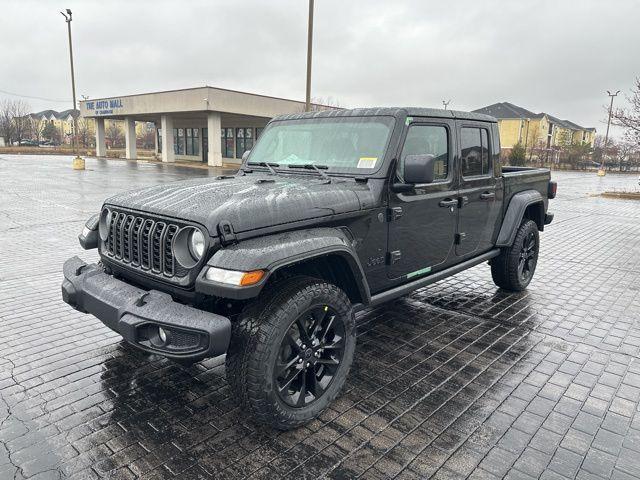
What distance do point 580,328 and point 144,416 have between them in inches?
165

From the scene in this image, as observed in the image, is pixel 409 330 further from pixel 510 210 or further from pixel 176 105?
pixel 176 105

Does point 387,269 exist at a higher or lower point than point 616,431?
higher

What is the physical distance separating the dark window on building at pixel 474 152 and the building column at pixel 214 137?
95.9 ft

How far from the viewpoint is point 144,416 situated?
9.86ft

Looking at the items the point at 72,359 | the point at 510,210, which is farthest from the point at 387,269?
the point at 72,359

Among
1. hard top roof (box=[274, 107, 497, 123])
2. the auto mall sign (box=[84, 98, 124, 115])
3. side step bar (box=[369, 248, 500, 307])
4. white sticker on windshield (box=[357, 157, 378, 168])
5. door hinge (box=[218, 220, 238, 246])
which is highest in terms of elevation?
the auto mall sign (box=[84, 98, 124, 115])

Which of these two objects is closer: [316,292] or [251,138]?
[316,292]

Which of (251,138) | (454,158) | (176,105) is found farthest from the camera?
(251,138)

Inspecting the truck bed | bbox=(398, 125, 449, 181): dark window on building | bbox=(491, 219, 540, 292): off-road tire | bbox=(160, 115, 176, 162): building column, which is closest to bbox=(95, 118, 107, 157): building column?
bbox=(160, 115, 176, 162): building column

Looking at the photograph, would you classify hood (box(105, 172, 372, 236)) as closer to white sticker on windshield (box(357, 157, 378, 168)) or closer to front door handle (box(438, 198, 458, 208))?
white sticker on windshield (box(357, 157, 378, 168))

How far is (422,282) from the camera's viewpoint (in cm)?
400

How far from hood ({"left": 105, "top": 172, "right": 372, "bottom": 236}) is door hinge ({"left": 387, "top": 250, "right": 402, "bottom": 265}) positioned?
1.68 feet


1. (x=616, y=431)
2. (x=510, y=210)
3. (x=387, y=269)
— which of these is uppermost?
(x=510, y=210)

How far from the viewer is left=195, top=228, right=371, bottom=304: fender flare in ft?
8.09
